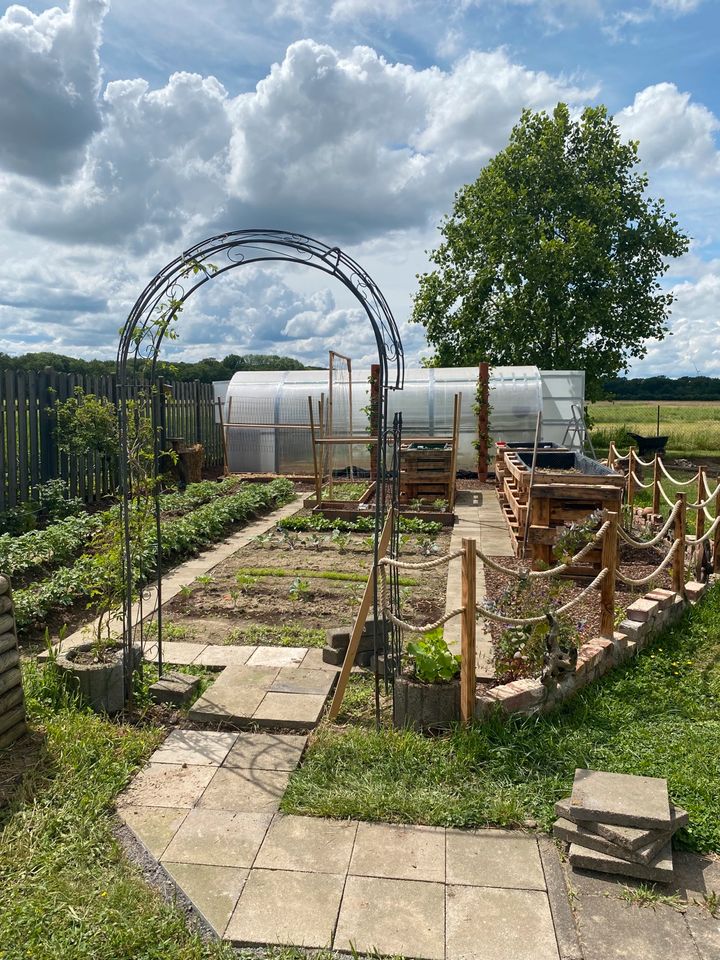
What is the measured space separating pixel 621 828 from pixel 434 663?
4.48ft

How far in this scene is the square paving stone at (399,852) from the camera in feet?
10.2

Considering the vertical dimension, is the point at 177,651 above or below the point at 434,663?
below

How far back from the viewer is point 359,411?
17969 millimetres

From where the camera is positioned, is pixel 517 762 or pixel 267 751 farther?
pixel 267 751

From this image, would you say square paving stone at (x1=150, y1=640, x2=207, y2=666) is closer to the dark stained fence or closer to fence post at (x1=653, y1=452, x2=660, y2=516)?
the dark stained fence

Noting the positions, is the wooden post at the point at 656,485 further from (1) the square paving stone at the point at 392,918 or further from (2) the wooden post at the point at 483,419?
(1) the square paving stone at the point at 392,918

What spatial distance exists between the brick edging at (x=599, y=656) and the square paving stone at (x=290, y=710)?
1.04m

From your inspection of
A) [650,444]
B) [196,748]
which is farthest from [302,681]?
[650,444]

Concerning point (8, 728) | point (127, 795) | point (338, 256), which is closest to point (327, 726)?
Result: point (127, 795)

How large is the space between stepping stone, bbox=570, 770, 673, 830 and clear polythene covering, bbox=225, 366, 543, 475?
14.0 metres

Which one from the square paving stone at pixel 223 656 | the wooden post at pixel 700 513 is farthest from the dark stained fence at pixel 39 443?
the wooden post at pixel 700 513

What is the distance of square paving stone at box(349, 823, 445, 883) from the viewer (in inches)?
122

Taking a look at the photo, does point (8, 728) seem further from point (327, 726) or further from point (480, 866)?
point (480, 866)

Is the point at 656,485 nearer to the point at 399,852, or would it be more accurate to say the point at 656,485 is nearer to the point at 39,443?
the point at 399,852
